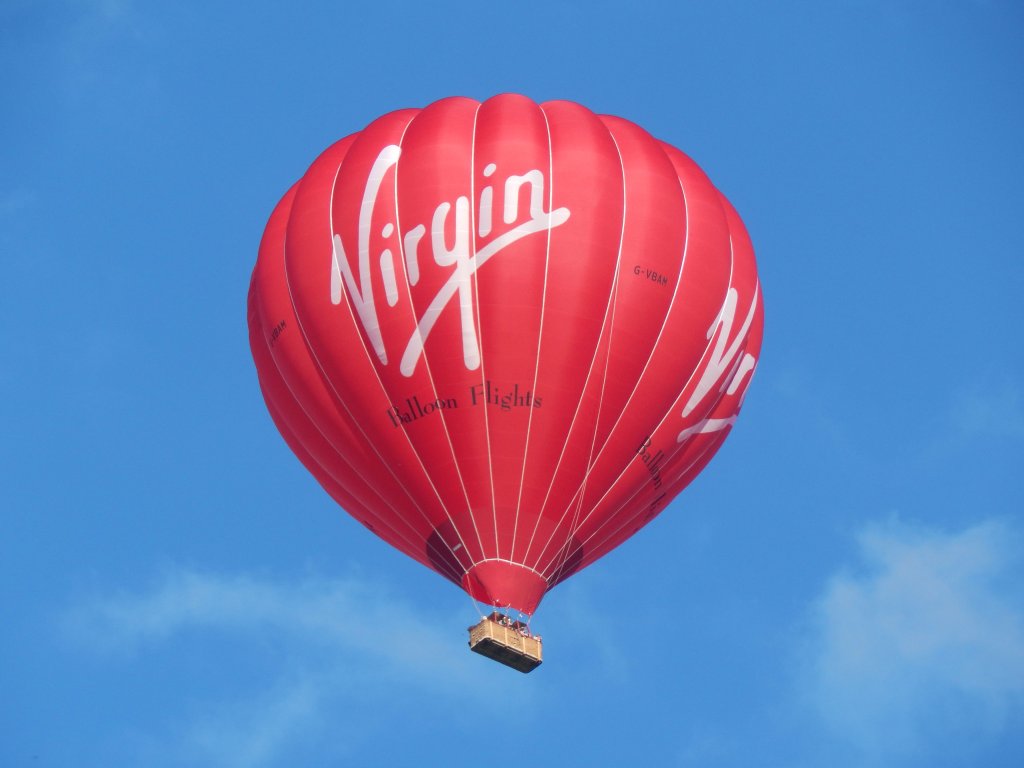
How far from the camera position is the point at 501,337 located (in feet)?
104

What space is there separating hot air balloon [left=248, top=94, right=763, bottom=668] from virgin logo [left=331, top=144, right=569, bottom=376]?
0.09 ft

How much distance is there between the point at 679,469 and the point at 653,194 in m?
4.75

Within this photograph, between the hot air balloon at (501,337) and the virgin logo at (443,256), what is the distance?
28mm

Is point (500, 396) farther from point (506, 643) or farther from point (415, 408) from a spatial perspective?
point (506, 643)

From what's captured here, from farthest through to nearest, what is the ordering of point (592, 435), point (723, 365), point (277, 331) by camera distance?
point (723, 365) → point (277, 331) → point (592, 435)

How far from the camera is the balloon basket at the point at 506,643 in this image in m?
30.8

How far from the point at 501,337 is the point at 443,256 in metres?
1.61

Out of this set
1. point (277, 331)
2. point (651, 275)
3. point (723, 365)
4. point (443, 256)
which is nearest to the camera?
point (443, 256)

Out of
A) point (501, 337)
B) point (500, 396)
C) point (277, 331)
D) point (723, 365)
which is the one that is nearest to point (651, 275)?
point (723, 365)

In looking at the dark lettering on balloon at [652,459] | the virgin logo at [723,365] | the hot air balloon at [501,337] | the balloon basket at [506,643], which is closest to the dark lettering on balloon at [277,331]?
the hot air balloon at [501,337]

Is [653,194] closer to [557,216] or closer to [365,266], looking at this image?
[557,216]

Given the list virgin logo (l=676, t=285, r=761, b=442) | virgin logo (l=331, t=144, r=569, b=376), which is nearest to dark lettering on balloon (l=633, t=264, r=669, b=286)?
virgin logo (l=676, t=285, r=761, b=442)

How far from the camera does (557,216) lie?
3219cm

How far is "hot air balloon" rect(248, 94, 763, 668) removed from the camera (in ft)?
104
